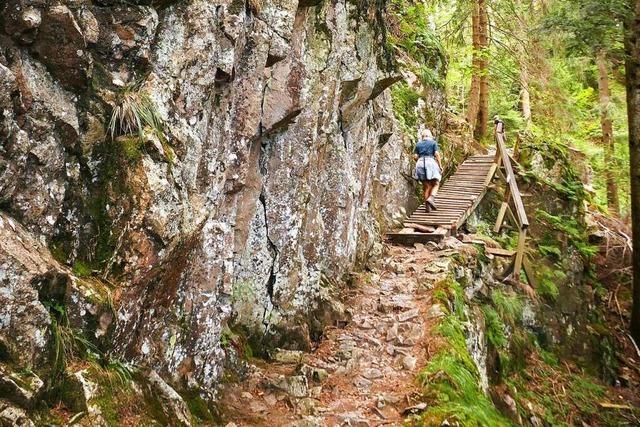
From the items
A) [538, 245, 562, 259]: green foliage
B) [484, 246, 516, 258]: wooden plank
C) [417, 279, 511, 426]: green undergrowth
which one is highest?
[484, 246, 516, 258]: wooden plank

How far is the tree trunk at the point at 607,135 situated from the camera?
14055 millimetres

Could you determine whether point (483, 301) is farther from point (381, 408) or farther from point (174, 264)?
Answer: point (174, 264)

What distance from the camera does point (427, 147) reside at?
11.8 metres

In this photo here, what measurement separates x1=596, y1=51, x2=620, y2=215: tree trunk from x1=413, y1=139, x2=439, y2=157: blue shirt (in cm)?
521

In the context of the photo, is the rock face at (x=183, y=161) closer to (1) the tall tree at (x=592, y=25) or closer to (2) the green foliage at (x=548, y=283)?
(1) the tall tree at (x=592, y=25)

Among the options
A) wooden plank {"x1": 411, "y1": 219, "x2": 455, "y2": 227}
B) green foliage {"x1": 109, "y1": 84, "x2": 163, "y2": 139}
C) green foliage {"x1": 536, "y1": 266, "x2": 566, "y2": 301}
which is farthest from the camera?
green foliage {"x1": 536, "y1": 266, "x2": 566, "y2": 301}

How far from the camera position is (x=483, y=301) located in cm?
1003

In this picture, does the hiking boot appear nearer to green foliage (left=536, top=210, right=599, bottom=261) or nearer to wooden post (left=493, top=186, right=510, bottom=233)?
wooden post (left=493, top=186, right=510, bottom=233)

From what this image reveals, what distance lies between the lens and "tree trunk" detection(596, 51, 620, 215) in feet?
46.1

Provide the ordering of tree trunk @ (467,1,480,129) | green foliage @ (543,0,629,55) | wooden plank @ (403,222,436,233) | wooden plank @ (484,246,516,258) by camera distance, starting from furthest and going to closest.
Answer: tree trunk @ (467,1,480,129), wooden plank @ (403,222,436,233), wooden plank @ (484,246,516,258), green foliage @ (543,0,629,55)

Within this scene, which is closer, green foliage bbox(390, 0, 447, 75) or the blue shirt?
the blue shirt

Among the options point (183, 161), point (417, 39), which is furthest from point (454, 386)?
point (417, 39)

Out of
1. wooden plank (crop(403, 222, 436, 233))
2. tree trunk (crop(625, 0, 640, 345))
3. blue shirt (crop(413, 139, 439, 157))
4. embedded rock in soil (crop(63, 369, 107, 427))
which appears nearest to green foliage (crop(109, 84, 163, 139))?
embedded rock in soil (crop(63, 369, 107, 427))

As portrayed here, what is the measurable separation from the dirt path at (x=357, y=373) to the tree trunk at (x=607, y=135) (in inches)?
325
